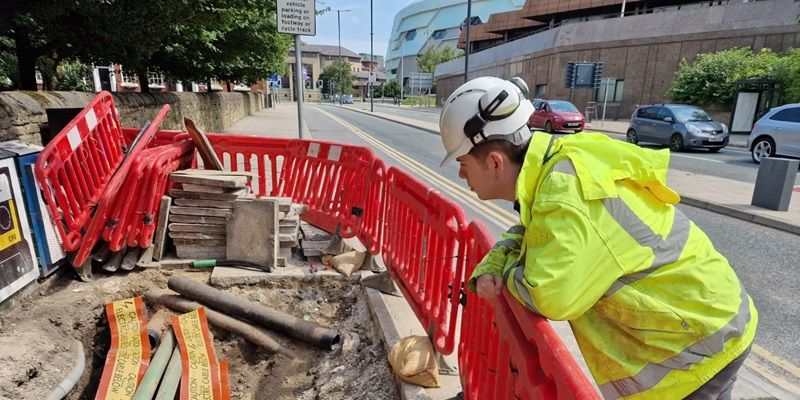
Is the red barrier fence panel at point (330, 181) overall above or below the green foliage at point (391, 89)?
below

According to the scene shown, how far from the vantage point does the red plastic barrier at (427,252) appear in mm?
2812

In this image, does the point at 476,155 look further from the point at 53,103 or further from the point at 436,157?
the point at 436,157

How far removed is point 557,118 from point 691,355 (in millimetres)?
21814

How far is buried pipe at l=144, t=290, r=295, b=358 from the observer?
12.4ft

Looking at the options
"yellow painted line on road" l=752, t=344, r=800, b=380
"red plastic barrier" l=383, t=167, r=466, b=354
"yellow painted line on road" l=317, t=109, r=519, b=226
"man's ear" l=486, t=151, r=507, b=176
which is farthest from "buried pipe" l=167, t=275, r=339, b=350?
"yellow painted line on road" l=317, t=109, r=519, b=226

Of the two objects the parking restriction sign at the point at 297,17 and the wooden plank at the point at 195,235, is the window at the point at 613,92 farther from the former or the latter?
the wooden plank at the point at 195,235

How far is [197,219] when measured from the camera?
459 centimetres

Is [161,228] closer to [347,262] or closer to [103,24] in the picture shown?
[347,262]

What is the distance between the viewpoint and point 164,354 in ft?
11.5

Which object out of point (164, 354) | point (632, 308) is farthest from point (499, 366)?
point (164, 354)

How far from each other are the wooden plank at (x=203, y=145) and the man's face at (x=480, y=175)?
429 cm

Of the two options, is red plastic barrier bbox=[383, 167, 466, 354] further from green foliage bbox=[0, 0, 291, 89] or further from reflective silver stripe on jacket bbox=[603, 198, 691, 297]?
green foliage bbox=[0, 0, 291, 89]

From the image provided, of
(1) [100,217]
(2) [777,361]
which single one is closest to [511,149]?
(2) [777,361]

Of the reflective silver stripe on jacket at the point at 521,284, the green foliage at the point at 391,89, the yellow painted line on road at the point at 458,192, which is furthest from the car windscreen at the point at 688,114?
the green foliage at the point at 391,89
